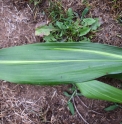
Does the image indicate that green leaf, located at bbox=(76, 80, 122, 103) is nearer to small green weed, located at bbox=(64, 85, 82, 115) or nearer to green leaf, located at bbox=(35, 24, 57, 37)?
small green weed, located at bbox=(64, 85, 82, 115)

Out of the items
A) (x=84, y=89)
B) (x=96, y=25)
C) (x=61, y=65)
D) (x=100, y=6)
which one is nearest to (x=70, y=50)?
(x=61, y=65)

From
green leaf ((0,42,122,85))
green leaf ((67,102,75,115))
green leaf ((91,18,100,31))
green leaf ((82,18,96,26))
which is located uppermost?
green leaf ((82,18,96,26))

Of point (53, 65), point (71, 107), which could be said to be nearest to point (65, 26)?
point (53, 65)

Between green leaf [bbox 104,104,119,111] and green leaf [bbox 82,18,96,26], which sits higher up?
green leaf [bbox 82,18,96,26]

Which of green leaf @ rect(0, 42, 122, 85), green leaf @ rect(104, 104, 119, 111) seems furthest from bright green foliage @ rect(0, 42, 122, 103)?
green leaf @ rect(104, 104, 119, 111)

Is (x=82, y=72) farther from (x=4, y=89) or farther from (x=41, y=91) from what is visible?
(x=4, y=89)

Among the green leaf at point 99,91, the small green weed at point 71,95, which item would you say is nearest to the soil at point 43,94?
the small green weed at point 71,95
